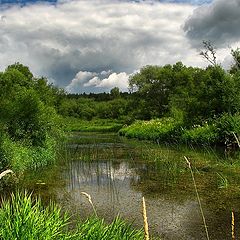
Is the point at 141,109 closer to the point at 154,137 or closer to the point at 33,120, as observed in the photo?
the point at 154,137

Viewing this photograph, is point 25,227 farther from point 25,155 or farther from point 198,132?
point 198,132

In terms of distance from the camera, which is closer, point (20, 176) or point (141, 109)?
point (20, 176)

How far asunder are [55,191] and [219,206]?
5812 mm

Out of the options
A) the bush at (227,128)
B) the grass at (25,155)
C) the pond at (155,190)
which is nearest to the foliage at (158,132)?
the bush at (227,128)

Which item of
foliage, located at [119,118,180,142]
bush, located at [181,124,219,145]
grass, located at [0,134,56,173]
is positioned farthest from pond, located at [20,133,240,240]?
foliage, located at [119,118,180,142]

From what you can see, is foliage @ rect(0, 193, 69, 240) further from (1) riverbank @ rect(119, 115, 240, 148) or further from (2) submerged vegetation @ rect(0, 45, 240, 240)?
(1) riverbank @ rect(119, 115, 240, 148)

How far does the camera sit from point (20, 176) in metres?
16.1

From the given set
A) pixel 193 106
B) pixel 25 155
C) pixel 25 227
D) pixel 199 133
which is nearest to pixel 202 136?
pixel 199 133

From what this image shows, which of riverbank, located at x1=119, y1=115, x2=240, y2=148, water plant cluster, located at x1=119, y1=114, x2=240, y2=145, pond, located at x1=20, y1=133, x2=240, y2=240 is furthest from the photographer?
water plant cluster, located at x1=119, y1=114, x2=240, y2=145

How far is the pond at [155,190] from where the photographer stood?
9258mm

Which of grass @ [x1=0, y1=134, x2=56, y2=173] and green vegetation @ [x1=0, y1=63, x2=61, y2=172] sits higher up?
green vegetation @ [x1=0, y1=63, x2=61, y2=172]

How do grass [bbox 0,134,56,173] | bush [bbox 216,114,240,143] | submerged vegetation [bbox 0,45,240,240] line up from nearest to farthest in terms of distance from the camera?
submerged vegetation [bbox 0,45,240,240] → grass [bbox 0,134,56,173] → bush [bbox 216,114,240,143]

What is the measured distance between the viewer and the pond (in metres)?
9.26

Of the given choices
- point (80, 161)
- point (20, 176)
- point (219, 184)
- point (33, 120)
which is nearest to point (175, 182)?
point (219, 184)
